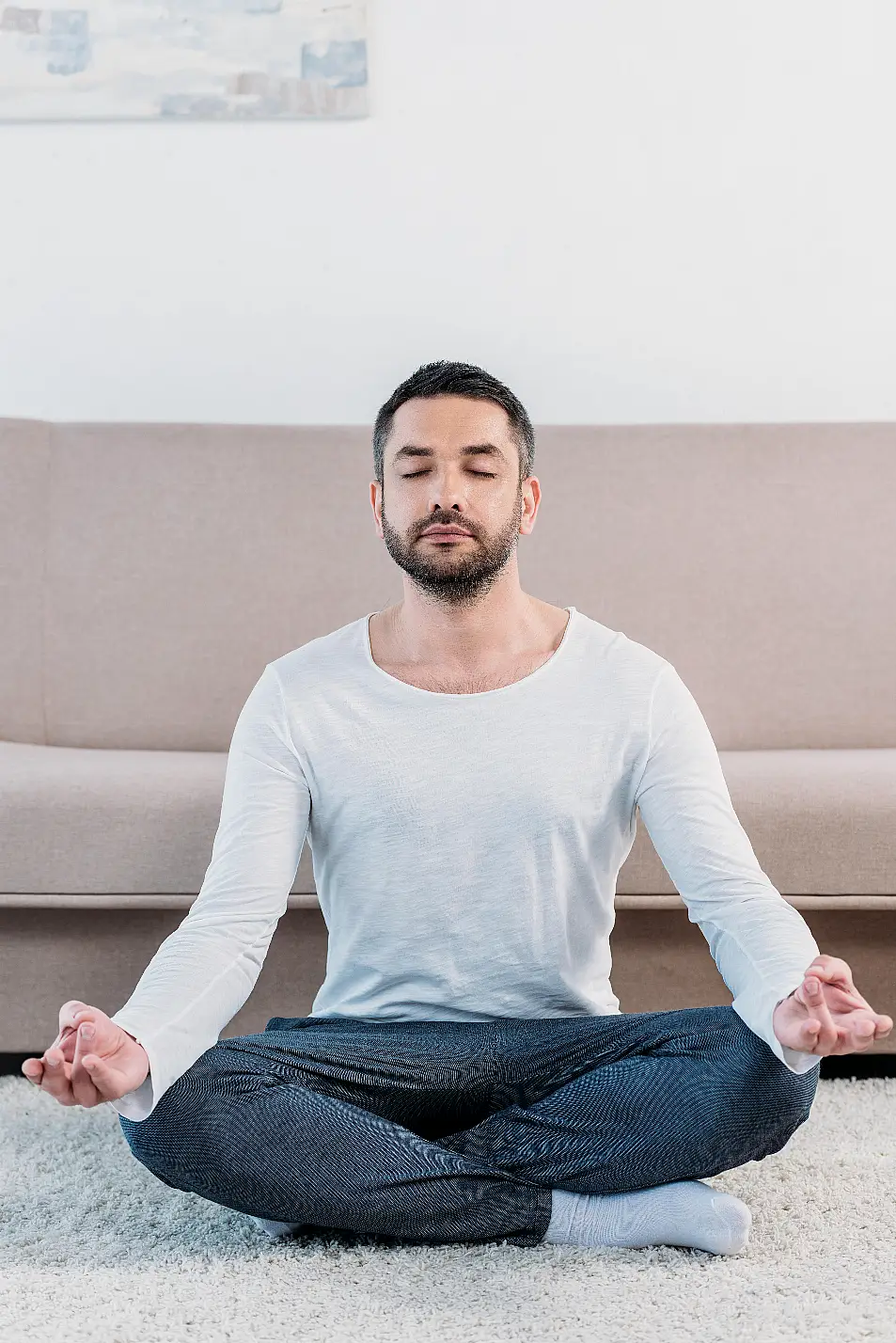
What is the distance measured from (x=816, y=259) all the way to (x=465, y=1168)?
1996 mm

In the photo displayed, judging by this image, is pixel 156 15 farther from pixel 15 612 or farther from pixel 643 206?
pixel 15 612

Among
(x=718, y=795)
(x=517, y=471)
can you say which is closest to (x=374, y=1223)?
(x=718, y=795)

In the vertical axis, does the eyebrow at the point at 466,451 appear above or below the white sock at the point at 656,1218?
above

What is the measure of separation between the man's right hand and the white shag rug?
0.66 ft

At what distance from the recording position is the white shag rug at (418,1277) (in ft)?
3.52

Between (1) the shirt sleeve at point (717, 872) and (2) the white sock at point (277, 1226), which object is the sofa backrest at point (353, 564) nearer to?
(1) the shirt sleeve at point (717, 872)

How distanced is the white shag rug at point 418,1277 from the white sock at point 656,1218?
0.02 m

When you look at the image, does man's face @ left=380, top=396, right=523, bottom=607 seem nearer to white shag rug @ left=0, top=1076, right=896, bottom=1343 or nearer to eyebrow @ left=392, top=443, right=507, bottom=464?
eyebrow @ left=392, top=443, right=507, bottom=464

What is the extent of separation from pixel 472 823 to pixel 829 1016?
44 centimetres

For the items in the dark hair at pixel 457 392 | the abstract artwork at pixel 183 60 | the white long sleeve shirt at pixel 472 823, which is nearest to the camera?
the white long sleeve shirt at pixel 472 823

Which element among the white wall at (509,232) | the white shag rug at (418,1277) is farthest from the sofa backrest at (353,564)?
the white shag rug at (418,1277)

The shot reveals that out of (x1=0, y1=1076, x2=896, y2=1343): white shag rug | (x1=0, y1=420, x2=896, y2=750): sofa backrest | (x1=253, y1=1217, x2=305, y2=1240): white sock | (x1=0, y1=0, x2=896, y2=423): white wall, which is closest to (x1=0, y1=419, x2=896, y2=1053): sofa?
(x1=0, y1=420, x2=896, y2=750): sofa backrest

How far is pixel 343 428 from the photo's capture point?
2.35 meters

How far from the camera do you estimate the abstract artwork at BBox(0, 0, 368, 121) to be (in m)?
2.51
